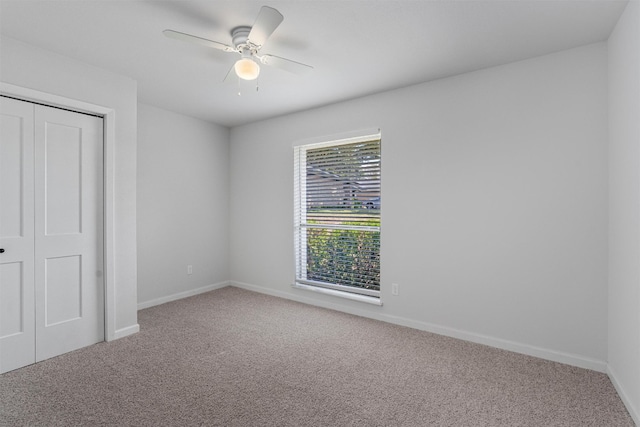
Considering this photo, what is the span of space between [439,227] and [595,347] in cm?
150

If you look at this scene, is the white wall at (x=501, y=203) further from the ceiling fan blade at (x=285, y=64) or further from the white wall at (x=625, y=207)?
the ceiling fan blade at (x=285, y=64)

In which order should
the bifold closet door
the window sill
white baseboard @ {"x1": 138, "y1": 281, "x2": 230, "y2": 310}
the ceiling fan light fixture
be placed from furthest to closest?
white baseboard @ {"x1": 138, "y1": 281, "x2": 230, "y2": 310}, the window sill, the bifold closet door, the ceiling fan light fixture

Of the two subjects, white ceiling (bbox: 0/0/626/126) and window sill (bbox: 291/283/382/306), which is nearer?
white ceiling (bbox: 0/0/626/126)

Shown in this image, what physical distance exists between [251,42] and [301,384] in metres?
2.44

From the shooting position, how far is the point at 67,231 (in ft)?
9.36

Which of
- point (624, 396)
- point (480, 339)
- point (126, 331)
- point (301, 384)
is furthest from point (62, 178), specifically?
point (624, 396)

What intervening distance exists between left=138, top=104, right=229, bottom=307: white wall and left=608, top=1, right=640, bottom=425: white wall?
4532 mm

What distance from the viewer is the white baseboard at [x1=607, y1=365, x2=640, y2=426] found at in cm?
190

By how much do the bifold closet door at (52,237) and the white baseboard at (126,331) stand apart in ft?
0.40

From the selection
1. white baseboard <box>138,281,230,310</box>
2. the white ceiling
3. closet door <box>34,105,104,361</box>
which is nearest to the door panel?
closet door <box>34,105,104,361</box>

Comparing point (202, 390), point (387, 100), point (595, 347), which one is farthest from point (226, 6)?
point (595, 347)

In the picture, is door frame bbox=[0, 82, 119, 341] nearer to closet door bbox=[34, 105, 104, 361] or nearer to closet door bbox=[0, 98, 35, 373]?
closet door bbox=[34, 105, 104, 361]

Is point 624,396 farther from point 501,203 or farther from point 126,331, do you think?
point 126,331

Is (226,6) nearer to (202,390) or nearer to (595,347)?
(202,390)
